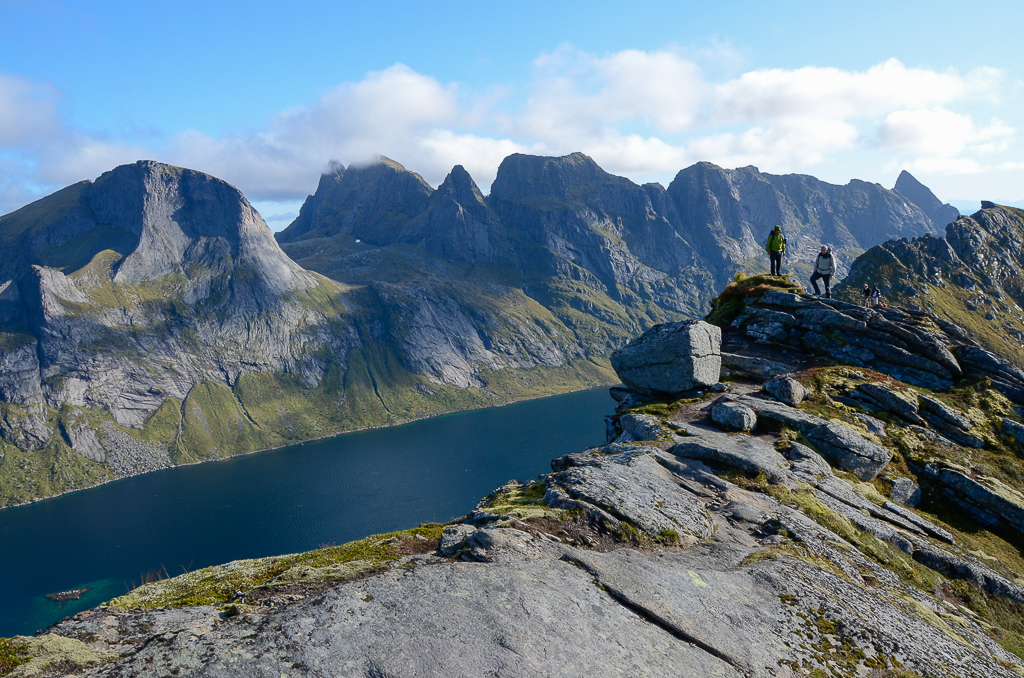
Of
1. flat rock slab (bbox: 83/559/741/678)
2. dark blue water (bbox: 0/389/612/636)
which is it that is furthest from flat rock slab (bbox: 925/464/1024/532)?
dark blue water (bbox: 0/389/612/636)

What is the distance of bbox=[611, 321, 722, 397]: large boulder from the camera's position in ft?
121

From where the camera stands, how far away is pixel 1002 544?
2611 centimetres

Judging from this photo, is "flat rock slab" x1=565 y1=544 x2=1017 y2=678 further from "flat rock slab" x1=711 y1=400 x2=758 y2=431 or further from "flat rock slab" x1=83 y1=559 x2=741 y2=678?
"flat rock slab" x1=711 y1=400 x2=758 y2=431

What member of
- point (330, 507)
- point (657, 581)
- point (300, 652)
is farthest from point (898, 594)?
point (330, 507)

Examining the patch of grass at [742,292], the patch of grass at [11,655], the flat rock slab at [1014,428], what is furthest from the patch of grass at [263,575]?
the patch of grass at [742,292]

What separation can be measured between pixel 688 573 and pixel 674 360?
75.2 ft

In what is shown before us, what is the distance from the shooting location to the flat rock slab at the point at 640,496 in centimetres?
1906

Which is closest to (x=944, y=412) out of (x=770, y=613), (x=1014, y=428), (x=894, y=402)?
(x=894, y=402)

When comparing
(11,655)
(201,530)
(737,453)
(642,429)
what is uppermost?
(11,655)

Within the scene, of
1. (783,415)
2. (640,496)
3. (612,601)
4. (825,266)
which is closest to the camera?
(612,601)

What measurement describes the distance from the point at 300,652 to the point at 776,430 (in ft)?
93.6

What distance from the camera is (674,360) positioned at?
37.6 metres

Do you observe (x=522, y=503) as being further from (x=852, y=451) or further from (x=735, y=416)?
(x=852, y=451)

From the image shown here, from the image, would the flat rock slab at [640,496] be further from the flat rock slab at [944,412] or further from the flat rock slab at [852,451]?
the flat rock slab at [944,412]
